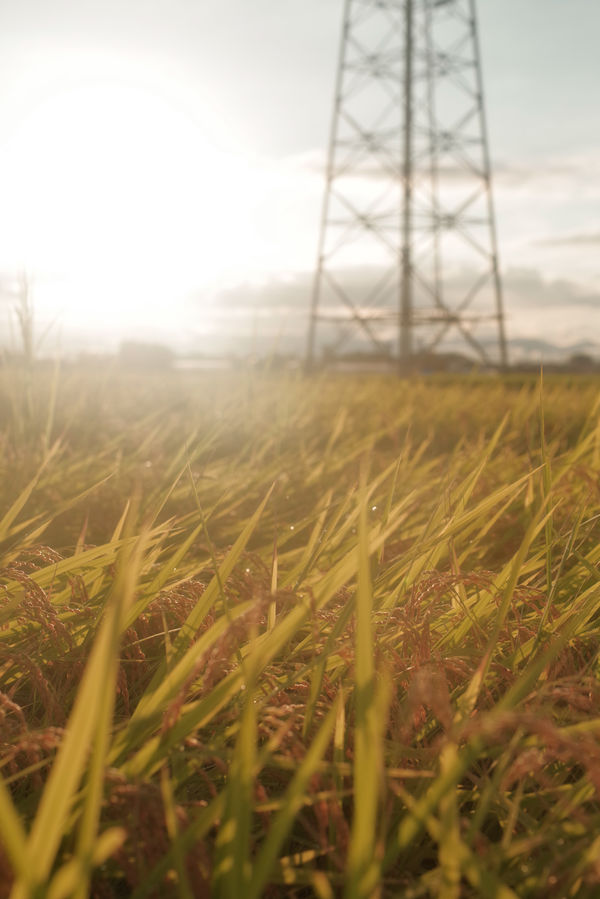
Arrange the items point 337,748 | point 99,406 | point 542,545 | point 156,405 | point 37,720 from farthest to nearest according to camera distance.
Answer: point 156,405, point 99,406, point 542,545, point 37,720, point 337,748

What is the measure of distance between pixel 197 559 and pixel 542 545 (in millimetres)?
667

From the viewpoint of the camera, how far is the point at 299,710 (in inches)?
29.5

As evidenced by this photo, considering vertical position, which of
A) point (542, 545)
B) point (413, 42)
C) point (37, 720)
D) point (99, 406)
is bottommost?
point (37, 720)

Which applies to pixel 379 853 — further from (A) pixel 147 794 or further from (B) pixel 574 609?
(B) pixel 574 609

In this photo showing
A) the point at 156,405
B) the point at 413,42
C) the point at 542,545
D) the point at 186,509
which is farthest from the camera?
the point at 413,42

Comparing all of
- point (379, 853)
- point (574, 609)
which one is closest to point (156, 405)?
point (574, 609)

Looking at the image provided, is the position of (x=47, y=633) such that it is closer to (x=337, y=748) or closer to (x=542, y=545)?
(x=337, y=748)

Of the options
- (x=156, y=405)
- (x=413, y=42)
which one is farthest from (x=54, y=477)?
(x=413, y=42)

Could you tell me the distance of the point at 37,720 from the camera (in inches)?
32.0

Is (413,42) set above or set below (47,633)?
above

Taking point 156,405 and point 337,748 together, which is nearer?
point 337,748

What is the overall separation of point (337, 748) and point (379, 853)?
0.20 meters

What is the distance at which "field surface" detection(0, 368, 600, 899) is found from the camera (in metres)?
0.43

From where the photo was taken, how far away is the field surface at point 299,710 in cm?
43
